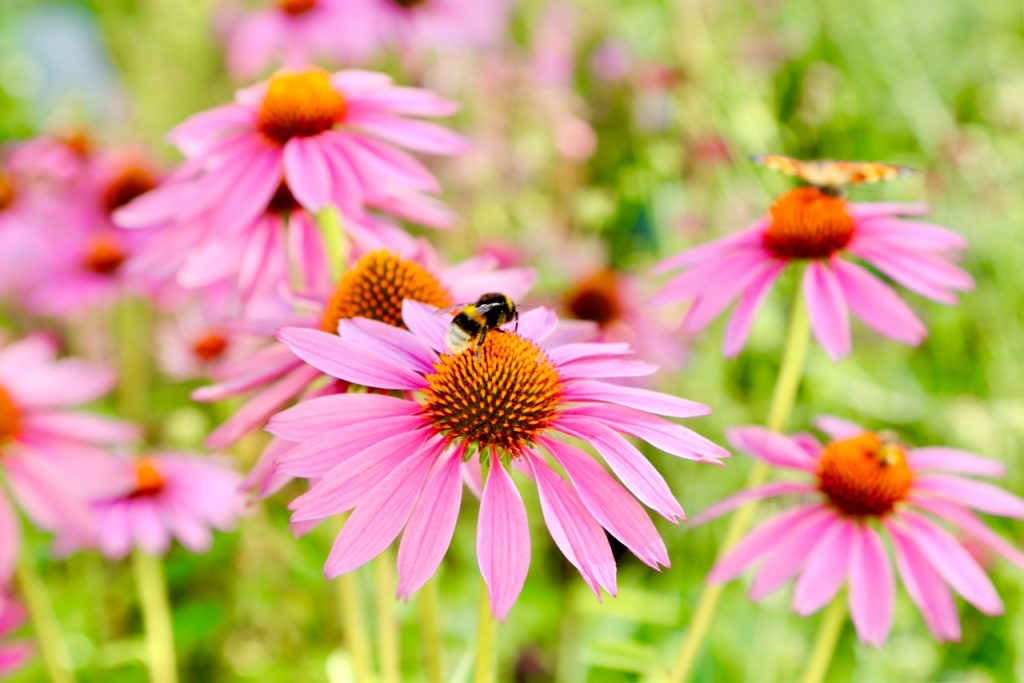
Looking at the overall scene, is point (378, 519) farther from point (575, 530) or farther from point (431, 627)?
point (431, 627)

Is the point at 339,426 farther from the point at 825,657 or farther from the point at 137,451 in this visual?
the point at 137,451

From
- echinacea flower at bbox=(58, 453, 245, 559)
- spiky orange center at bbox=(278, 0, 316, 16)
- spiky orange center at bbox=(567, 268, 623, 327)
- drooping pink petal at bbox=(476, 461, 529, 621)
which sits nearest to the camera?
drooping pink petal at bbox=(476, 461, 529, 621)

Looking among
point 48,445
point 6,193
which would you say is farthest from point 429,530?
point 6,193

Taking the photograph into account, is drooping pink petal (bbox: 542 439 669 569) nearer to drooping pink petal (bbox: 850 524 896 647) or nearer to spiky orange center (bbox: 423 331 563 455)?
spiky orange center (bbox: 423 331 563 455)

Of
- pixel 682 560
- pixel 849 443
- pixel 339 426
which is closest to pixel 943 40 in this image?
pixel 682 560

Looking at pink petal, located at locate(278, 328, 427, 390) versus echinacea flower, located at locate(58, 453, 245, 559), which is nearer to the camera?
pink petal, located at locate(278, 328, 427, 390)

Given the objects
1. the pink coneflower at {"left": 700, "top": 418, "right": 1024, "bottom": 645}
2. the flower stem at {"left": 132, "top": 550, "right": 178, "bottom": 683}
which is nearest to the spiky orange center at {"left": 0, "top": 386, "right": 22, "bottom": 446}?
the flower stem at {"left": 132, "top": 550, "right": 178, "bottom": 683}

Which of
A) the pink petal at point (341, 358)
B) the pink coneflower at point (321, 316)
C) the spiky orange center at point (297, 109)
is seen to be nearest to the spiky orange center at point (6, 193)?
the spiky orange center at point (297, 109)
